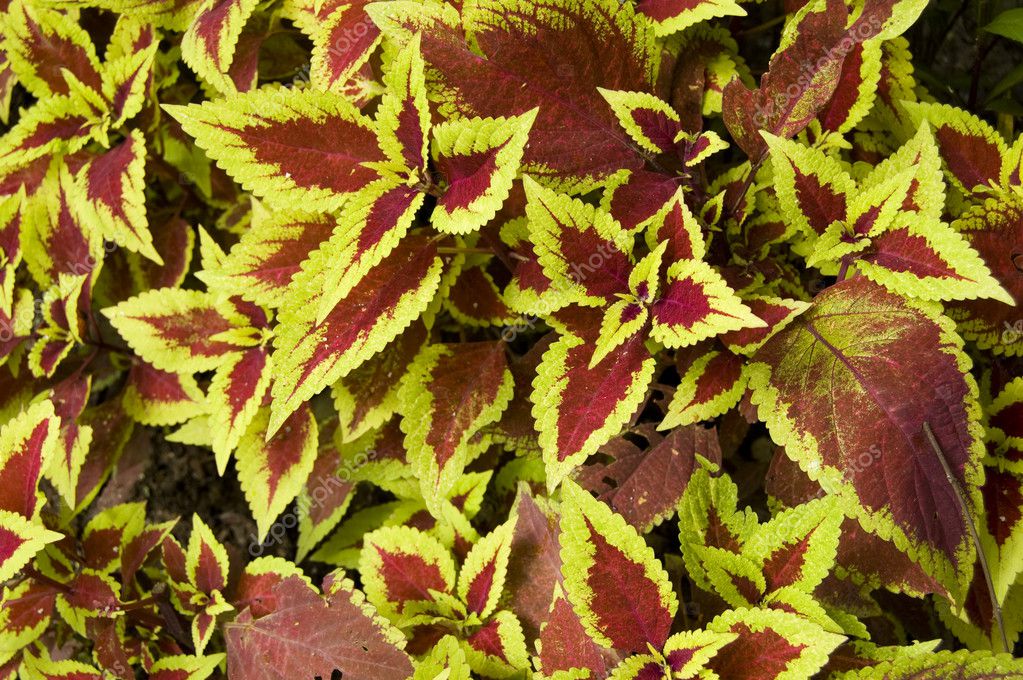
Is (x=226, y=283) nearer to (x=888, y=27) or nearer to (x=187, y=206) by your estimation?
(x=187, y=206)

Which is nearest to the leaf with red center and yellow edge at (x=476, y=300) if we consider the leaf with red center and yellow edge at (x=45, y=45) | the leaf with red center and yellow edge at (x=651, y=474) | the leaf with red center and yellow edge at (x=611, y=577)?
the leaf with red center and yellow edge at (x=651, y=474)

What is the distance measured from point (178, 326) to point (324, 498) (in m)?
0.43

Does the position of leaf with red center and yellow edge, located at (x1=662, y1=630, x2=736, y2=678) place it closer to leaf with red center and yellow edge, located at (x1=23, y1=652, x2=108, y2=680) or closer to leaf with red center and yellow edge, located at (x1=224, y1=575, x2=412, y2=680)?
leaf with red center and yellow edge, located at (x1=224, y1=575, x2=412, y2=680)

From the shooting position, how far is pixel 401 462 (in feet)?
5.27

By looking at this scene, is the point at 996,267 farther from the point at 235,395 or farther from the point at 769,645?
the point at 235,395

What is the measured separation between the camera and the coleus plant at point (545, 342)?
3.81ft

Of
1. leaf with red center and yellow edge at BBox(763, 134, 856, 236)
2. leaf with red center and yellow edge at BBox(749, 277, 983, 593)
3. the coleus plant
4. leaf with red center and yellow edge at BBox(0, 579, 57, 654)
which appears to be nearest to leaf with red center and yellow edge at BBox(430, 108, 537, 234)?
the coleus plant

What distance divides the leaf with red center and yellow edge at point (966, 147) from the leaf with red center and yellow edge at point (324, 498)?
3.79 feet

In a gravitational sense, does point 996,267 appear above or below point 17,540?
above

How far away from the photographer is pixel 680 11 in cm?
131

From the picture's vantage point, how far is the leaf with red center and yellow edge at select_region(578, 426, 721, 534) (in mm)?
1358

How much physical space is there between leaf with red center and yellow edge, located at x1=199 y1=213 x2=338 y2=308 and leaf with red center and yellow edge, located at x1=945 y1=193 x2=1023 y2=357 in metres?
1.00

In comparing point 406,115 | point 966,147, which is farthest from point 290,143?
point 966,147

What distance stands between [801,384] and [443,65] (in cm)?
68
